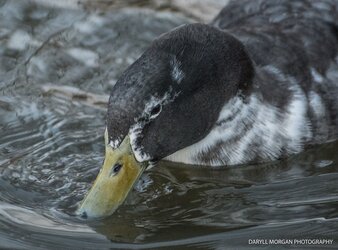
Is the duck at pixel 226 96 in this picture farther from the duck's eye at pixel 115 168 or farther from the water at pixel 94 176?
the water at pixel 94 176

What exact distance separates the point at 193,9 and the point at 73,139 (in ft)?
7.55

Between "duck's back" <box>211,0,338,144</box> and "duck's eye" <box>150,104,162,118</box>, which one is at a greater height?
"duck's eye" <box>150,104,162,118</box>

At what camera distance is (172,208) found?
648 cm

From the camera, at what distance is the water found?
241 inches

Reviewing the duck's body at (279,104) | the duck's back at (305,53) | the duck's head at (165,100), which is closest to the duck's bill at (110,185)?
the duck's head at (165,100)

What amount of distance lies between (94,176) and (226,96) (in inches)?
40.0

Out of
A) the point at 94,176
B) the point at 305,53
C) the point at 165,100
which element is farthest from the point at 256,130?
the point at 94,176

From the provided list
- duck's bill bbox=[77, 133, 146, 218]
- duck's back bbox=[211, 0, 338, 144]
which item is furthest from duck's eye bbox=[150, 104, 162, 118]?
duck's back bbox=[211, 0, 338, 144]

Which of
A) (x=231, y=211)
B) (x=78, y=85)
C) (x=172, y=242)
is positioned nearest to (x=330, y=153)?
(x=231, y=211)

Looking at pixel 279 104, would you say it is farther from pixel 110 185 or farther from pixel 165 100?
pixel 110 185

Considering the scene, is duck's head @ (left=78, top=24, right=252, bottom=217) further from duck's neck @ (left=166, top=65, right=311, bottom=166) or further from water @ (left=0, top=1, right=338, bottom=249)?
water @ (left=0, top=1, right=338, bottom=249)

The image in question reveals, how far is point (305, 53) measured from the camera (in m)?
7.09

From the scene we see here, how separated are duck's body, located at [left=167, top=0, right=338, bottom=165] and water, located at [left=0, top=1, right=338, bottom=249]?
0.11 metres

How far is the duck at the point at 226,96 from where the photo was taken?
20.2 feet
